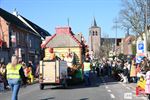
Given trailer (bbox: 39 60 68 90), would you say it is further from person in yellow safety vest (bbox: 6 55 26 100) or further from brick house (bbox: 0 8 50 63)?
brick house (bbox: 0 8 50 63)

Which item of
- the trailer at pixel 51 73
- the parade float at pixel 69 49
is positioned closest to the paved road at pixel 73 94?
the trailer at pixel 51 73

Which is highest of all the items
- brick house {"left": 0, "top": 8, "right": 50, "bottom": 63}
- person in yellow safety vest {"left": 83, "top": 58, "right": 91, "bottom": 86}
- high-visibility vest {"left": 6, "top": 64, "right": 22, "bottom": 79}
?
brick house {"left": 0, "top": 8, "right": 50, "bottom": 63}

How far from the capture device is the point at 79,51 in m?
31.5

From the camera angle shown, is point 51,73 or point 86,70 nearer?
point 51,73

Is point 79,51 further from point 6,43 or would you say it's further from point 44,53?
point 6,43

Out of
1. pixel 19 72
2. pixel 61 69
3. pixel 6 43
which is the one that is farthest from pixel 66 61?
pixel 6 43

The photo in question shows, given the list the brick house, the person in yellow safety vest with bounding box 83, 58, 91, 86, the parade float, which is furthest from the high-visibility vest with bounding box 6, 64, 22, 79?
the brick house

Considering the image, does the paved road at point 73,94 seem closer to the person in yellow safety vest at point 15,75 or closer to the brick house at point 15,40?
the person in yellow safety vest at point 15,75

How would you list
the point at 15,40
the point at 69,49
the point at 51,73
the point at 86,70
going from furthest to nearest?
the point at 15,40, the point at 69,49, the point at 86,70, the point at 51,73

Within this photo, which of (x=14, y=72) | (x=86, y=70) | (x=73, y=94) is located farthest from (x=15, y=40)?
(x=14, y=72)

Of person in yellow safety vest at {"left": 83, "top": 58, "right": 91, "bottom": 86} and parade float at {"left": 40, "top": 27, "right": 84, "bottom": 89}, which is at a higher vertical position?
parade float at {"left": 40, "top": 27, "right": 84, "bottom": 89}

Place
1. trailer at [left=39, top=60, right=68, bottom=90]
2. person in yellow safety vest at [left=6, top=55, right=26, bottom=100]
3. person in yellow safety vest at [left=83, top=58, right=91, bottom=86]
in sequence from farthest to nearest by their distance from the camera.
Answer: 1. person in yellow safety vest at [left=83, top=58, right=91, bottom=86]
2. trailer at [left=39, top=60, right=68, bottom=90]
3. person in yellow safety vest at [left=6, top=55, right=26, bottom=100]

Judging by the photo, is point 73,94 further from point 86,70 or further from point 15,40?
point 15,40

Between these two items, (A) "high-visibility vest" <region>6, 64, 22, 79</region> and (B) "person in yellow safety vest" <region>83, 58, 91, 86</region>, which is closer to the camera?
(A) "high-visibility vest" <region>6, 64, 22, 79</region>
